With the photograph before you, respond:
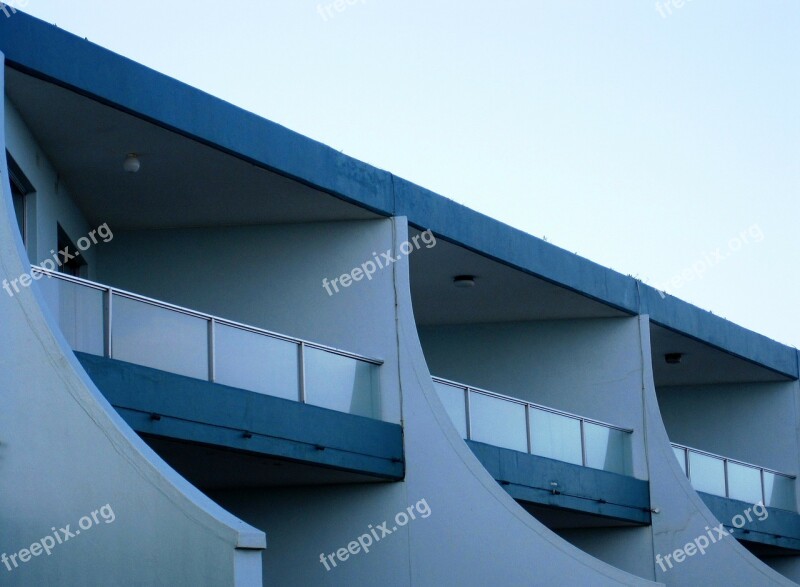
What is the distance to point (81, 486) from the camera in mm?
11734

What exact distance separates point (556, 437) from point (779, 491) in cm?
742

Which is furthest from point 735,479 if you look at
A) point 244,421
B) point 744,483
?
point 244,421

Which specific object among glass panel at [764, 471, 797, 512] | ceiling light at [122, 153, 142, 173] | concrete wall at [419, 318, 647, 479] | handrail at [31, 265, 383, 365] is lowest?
glass panel at [764, 471, 797, 512]

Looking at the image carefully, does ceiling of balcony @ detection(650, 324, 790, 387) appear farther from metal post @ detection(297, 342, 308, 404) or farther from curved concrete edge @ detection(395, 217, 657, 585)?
metal post @ detection(297, 342, 308, 404)

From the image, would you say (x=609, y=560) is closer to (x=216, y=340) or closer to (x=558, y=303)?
(x=558, y=303)

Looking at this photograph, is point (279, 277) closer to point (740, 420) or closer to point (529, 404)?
point (529, 404)

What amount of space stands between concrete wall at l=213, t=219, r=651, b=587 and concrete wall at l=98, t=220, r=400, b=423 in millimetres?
224

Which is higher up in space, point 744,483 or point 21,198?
point 21,198

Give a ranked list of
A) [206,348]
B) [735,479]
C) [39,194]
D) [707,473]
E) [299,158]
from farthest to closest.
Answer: [735,479]
[707,473]
[299,158]
[39,194]
[206,348]

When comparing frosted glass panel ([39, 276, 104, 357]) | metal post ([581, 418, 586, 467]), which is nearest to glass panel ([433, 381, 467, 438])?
metal post ([581, 418, 586, 467])

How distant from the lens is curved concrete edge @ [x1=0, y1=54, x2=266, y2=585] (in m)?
11.3

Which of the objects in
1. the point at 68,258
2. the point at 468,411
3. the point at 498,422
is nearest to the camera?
the point at 68,258

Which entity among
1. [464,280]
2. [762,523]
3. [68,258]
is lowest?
[762,523]

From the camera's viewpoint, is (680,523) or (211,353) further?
(680,523)
